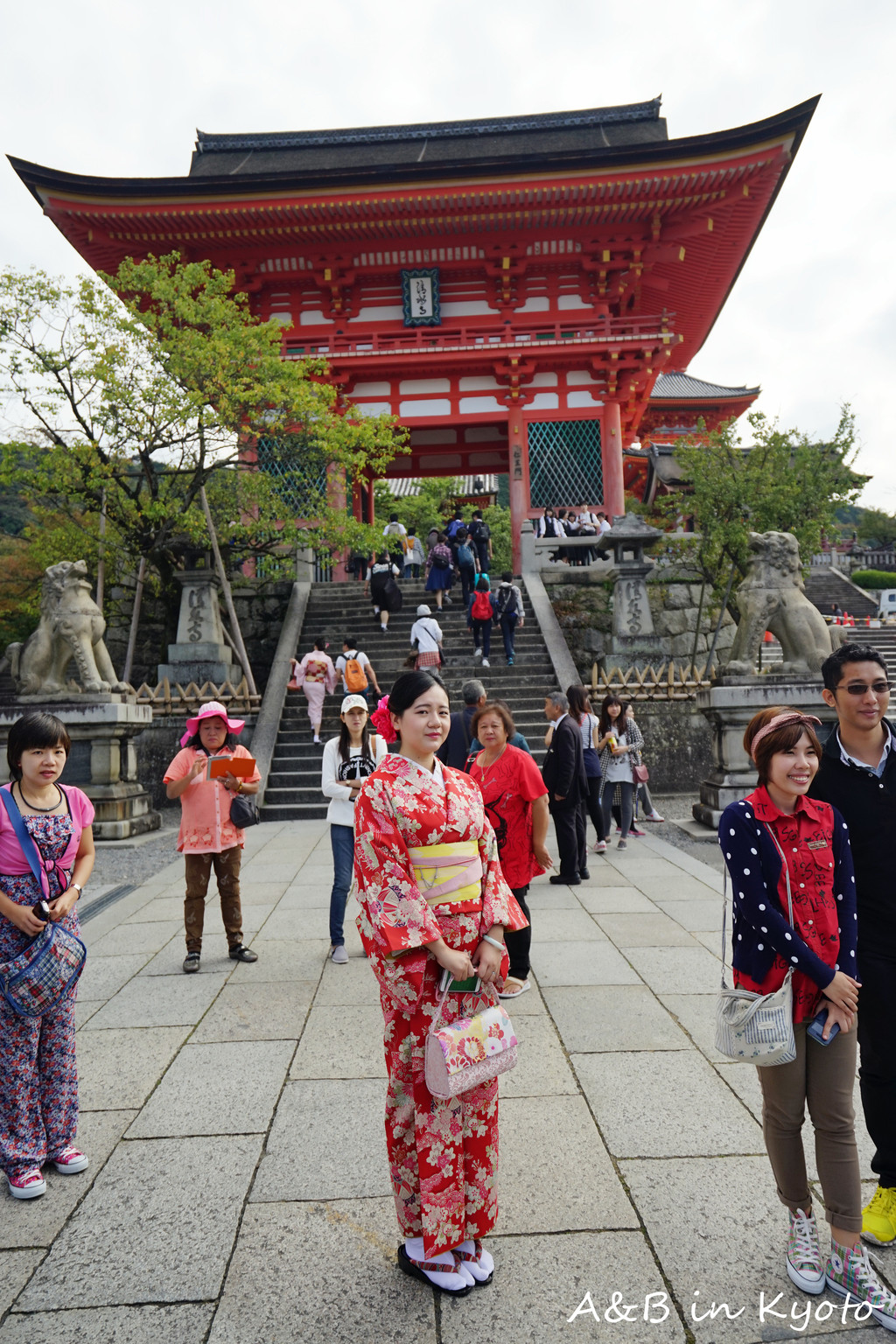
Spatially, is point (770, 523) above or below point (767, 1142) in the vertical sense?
above

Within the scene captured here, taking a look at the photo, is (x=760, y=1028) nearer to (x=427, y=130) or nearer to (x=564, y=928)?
(x=564, y=928)

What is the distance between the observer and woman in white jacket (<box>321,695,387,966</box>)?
4582 millimetres

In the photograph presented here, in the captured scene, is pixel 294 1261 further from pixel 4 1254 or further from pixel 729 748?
pixel 729 748

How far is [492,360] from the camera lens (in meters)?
17.0

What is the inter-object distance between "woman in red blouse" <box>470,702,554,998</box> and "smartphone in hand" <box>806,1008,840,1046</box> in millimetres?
2063

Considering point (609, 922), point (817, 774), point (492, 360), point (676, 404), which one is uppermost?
point (676, 404)

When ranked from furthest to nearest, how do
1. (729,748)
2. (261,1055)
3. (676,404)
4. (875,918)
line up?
(676,404) → (729,748) → (261,1055) → (875,918)

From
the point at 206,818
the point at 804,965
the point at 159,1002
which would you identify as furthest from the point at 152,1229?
the point at 206,818

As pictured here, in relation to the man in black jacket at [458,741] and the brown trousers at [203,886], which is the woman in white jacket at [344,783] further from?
the man in black jacket at [458,741]

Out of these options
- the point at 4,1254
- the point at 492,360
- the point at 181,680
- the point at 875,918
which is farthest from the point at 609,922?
the point at 492,360

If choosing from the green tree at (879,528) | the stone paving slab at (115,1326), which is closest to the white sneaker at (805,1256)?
the stone paving slab at (115,1326)

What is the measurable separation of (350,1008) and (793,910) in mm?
2557

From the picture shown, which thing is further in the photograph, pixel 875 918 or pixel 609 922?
pixel 609 922

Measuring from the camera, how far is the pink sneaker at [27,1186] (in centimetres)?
250
